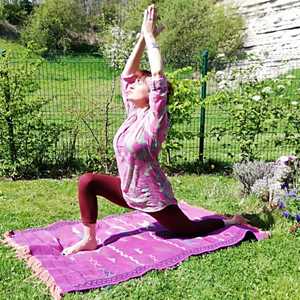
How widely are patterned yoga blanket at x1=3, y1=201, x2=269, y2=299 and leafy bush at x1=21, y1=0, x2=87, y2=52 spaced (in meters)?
25.5

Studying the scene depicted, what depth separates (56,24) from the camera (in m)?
33.4

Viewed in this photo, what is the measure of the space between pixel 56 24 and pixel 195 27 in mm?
12061

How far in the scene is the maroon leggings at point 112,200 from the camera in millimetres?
4445

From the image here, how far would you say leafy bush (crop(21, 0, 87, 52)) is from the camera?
3138 cm

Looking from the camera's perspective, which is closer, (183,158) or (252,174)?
(252,174)

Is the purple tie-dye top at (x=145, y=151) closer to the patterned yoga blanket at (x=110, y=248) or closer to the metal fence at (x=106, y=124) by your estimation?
the patterned yoga blanket at (x=110, y=248)

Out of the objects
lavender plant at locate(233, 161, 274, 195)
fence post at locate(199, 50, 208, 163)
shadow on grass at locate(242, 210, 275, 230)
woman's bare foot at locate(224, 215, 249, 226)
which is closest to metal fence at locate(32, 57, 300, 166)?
fence post at locate(199, 50, 208, 163)

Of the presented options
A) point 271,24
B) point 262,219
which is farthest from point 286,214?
point 271,24

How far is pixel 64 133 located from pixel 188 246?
368 centimetres

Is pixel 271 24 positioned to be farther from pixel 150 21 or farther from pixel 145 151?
pixel 145 151

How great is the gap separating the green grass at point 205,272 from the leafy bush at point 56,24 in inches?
981

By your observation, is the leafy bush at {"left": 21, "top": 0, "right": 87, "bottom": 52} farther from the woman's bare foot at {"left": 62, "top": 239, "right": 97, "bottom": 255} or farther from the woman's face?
the woman's bare foot at {"left": 62, "top": 239, "right": 97, "bottom": 255}

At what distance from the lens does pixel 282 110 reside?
704 centimetres

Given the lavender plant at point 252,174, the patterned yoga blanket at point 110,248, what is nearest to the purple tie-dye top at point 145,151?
the patterned yoga blanket at point 110,248
